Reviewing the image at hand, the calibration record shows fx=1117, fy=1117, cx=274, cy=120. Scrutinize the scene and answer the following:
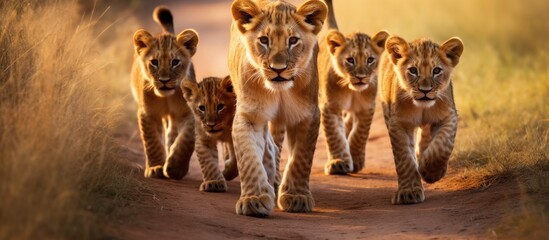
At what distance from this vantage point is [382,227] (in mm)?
7438

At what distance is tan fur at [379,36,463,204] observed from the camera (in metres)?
8.35

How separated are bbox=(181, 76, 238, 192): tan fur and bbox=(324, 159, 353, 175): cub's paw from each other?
1502mm

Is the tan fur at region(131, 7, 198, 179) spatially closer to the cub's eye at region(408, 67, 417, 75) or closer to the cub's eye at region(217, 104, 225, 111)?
the cub's eye at region(217, 104, 225, 111)

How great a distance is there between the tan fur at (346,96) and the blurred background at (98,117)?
3.07ft

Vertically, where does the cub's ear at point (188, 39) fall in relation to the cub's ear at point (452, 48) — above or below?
above

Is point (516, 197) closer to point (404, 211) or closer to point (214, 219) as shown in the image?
point (404, 211)

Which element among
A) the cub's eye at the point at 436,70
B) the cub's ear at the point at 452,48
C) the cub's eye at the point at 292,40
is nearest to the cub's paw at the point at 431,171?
the cub's eye at the point at 436,70

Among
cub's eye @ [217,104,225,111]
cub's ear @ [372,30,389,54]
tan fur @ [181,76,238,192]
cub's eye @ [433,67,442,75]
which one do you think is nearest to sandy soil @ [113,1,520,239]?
tan fur @ [181,76,238,192]

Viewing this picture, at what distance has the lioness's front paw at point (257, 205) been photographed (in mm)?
7590

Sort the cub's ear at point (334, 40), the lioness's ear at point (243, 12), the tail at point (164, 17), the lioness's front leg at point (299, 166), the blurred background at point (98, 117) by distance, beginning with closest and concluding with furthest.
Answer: the blurred background at point (98, 117) < the lioness's ear at point (243, 12) < the lioness's front leg at point (299, 166) < the cub's ear at point (334, 40) < the tail at point (164, 17)

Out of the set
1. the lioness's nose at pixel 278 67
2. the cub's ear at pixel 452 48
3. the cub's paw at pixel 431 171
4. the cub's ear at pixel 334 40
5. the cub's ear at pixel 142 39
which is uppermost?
the cub's ear at pixel 334 40

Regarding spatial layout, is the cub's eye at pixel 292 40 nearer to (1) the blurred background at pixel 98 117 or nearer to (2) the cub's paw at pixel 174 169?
(1) the blurred background at pixel 98 117

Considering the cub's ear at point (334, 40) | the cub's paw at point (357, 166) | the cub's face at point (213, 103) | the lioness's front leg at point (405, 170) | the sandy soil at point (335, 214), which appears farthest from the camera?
the cub's paw at point (357, 166)

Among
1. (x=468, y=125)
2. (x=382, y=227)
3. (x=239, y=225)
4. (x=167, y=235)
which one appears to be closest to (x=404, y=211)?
(x=382, y=227)
